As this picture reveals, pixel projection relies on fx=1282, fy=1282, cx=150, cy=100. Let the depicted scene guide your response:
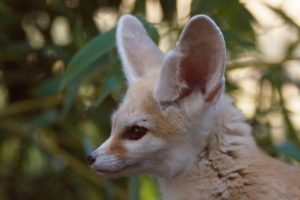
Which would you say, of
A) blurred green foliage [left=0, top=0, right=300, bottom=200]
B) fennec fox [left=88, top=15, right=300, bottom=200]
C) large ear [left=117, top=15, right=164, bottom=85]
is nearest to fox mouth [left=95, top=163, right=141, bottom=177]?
fennec fox [left=88, top=15, right=300, bottom=200]

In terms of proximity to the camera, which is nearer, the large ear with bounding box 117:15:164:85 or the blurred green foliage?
the large ear with bounding box 117:15:164:85

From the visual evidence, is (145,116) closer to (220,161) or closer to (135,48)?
(220,161)

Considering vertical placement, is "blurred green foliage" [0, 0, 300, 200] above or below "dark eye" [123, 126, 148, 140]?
below

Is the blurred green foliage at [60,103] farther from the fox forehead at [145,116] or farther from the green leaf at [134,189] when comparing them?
the fox forehead at [145,116]

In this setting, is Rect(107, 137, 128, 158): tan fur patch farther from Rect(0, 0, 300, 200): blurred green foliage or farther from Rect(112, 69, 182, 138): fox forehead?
Rect(0, 0, 300, 200): blurred green foliage

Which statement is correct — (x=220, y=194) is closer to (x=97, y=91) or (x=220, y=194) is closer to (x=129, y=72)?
(x=129, y=72)

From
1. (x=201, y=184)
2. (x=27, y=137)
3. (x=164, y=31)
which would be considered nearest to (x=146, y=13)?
(x=164, y=31)
